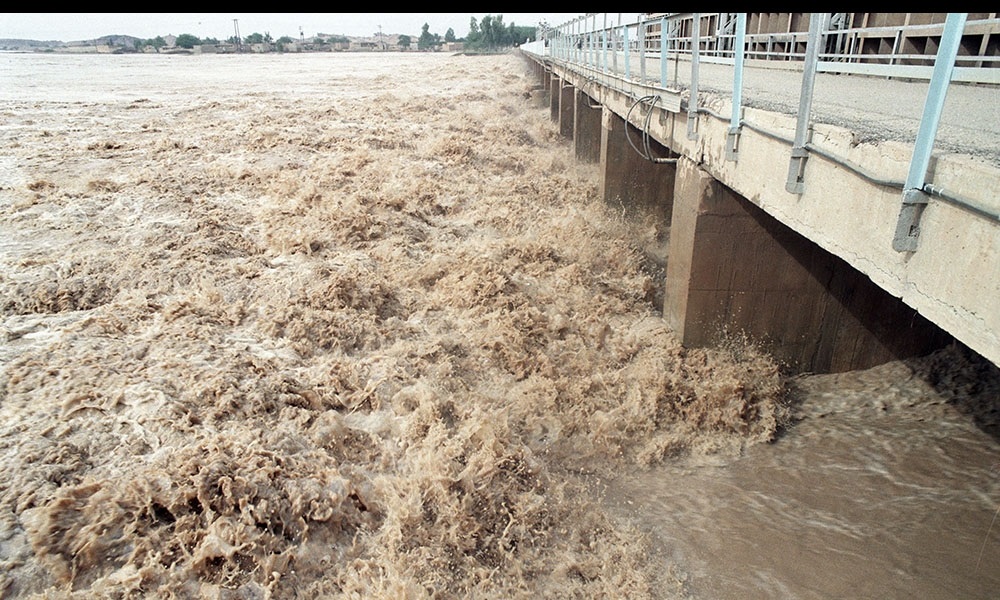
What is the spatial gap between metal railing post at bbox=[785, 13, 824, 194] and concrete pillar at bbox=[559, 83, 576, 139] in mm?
16629

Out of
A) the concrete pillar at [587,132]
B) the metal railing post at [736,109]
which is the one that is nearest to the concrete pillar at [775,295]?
the metal railing post at [736,109]

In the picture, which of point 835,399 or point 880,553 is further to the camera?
point 835,399

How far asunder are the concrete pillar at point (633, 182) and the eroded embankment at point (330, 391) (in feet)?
1.89

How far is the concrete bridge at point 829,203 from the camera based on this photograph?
10.3 feet

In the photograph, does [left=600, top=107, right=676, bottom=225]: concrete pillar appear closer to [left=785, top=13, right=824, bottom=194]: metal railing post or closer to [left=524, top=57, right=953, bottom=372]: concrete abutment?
[left=524, top=57, right=953, bottom=372]: concrete abutment

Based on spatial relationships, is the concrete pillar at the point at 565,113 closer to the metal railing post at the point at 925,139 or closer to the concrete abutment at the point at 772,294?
the concrete abutment at the point at 772,294

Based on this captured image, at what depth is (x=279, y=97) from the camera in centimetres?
2791

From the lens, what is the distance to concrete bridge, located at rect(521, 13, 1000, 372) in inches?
124

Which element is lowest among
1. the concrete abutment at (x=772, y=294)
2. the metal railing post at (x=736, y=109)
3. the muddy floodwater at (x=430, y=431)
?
the muddy floodwater at (x=430, y=431)

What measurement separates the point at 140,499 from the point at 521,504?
2956 millimetres
